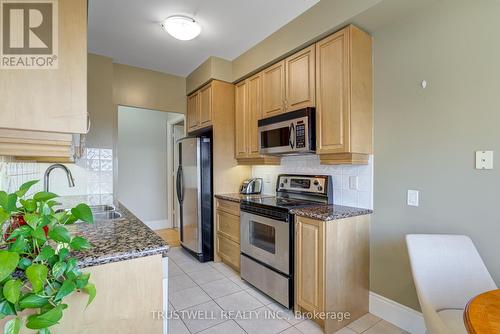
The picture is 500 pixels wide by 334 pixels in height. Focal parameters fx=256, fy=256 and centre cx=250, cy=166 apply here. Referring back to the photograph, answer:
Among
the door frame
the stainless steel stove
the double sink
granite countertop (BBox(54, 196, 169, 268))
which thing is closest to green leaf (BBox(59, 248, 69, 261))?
granite countertop (BBox(54, 196, 169, 268))

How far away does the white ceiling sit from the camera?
2236 millimetres

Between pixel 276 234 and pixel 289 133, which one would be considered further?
pixel 289 133

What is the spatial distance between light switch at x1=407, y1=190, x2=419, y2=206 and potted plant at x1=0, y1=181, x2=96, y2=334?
2.08 m

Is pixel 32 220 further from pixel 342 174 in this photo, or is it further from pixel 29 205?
pixel 342 174

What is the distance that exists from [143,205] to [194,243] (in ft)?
6.92

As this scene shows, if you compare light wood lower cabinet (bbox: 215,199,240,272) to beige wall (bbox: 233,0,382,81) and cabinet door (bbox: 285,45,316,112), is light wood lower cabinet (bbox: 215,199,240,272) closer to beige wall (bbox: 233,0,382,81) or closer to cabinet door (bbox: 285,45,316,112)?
cabinet door (bbox: 285,45,316,112)

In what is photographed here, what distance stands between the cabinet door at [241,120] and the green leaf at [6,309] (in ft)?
8.81

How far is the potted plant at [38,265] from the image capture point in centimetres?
67

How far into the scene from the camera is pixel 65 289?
734mm

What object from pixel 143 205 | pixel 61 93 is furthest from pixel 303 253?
pixel 143 205

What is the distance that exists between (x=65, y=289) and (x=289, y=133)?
6.87 ft

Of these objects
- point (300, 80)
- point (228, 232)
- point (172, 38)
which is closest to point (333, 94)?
point (300, 80)

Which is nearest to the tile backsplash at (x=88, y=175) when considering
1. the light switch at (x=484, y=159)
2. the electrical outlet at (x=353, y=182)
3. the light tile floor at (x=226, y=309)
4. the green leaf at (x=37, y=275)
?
the light tile floor at (x=226, y=309)

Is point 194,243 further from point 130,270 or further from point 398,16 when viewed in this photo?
point 398,16
